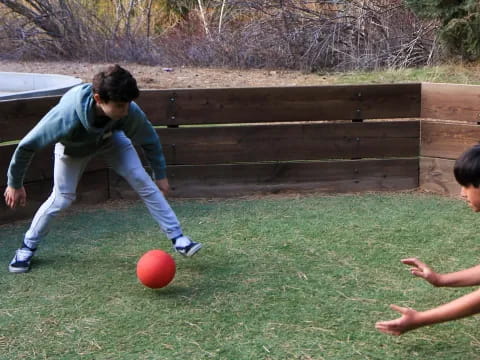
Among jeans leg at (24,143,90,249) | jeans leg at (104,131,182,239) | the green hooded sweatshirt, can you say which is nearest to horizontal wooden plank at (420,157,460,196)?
jeans leg at (104,131,182,239)

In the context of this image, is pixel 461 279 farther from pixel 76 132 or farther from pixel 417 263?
pixel 76 132

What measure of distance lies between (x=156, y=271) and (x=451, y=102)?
3.71 meters

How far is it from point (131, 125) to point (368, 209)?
2474 millimetres

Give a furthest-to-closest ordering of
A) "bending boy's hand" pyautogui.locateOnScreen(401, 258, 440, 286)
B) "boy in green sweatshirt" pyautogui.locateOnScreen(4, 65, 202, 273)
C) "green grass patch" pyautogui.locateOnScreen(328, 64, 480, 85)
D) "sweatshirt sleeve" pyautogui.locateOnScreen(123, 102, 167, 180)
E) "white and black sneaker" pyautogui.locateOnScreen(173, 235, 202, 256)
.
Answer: "green grass patch" pyautogui.locateOnScreen(328, 64, 480, 85) < "white and black sneaker" pyautogui.locateOnScreen(173, 235, 202, 256) < "sweatshirt sleeve" pyautogui.locateOnScreen(123, 102, 167, 180) < "boy in green sweatshirt" pyautogui.locateOnScreen(4, 65, 202, 273) < "bending boy's hand" pyautogui.locateOnScreen(401, 258, 440, 286)

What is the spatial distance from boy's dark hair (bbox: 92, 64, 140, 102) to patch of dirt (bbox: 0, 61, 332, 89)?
5.35 meters

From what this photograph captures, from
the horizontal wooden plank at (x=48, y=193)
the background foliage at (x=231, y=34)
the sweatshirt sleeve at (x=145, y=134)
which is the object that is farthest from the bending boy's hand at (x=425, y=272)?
the background foliage at (x=231, y=34)

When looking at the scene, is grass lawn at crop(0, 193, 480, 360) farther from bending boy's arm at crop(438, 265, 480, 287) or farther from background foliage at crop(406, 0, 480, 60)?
background foliage at crop(406, 0, 480, 60)

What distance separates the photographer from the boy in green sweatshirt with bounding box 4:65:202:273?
3967 mm

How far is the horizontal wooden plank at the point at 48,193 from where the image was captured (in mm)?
5789

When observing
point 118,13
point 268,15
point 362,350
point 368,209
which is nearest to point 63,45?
point 118,13

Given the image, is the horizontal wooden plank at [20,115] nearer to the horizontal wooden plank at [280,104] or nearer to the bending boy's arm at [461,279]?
the horizontal wooden plank at [280,104]

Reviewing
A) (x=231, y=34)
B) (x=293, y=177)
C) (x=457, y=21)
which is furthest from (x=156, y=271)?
(x=231, y=34)

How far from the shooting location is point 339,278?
434 centimetres

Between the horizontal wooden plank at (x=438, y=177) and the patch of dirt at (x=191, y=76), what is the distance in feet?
9.94
